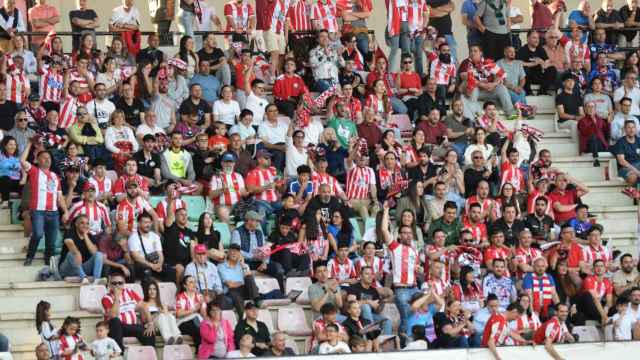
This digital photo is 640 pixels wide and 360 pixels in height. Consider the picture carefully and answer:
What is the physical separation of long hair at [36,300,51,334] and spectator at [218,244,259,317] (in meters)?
2.14

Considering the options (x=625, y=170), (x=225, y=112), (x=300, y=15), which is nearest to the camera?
(x=225, y=112)

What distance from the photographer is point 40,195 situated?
24.1 meters

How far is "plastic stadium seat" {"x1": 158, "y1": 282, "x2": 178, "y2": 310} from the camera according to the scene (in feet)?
76.4

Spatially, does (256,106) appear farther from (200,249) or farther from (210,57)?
(200,249)

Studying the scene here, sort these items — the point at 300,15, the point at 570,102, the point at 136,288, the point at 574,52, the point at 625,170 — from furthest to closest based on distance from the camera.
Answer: the point at 574,52 < the point at 300,15 < the point at 570,102 < the point at 625,170 < the point at 136,288

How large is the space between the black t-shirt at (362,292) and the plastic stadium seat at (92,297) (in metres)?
2.87

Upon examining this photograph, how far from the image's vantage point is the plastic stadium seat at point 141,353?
22500 millimetres

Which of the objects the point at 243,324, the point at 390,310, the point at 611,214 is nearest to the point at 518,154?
the point at 611,214

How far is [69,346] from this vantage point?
22.3m

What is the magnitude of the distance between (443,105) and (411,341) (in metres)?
5.43

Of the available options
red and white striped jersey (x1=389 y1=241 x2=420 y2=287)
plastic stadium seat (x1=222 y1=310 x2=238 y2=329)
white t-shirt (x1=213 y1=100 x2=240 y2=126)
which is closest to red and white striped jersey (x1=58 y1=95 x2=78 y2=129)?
white t-shirt (x1=213 y1=100 x2=240 y2=126)

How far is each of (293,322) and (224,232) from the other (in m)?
1.68

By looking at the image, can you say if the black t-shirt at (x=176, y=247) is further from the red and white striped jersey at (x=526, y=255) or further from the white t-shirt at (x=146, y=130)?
the red and white striped jersey at (x=526, y=255)

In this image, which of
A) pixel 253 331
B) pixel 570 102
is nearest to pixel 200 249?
pixel 253 331
